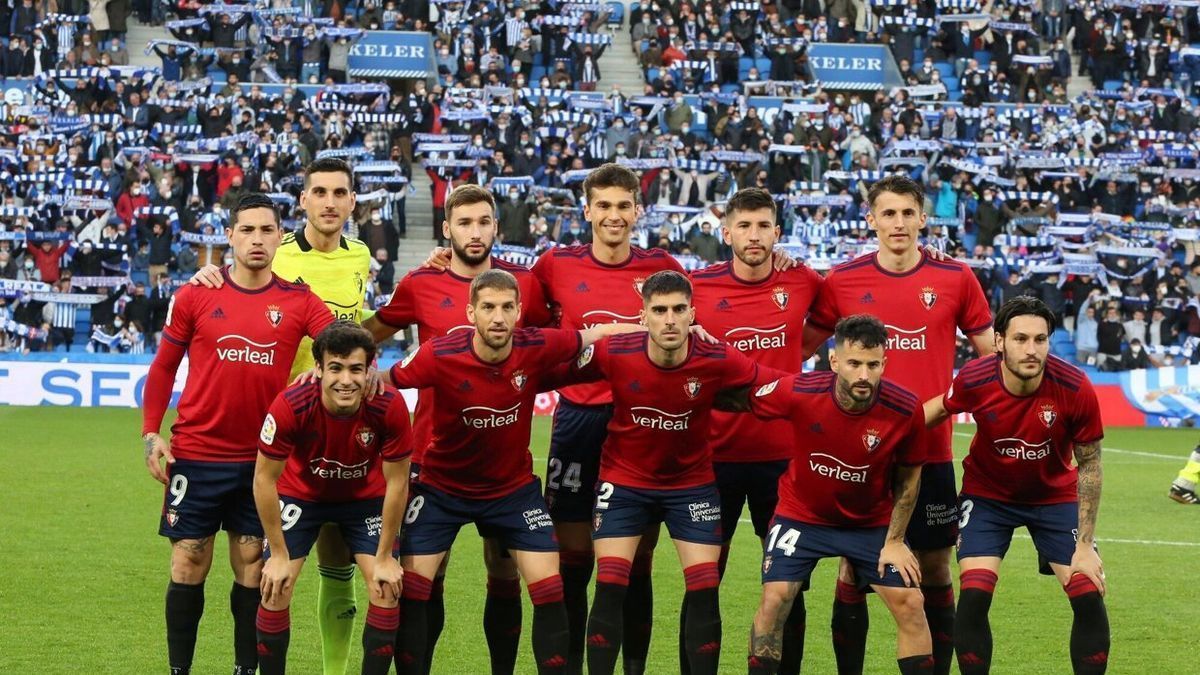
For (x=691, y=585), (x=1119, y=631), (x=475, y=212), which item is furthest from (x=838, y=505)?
(x=1119, y=631)

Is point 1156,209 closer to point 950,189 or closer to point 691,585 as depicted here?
point 950,189

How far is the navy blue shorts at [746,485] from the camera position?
789 centimetres

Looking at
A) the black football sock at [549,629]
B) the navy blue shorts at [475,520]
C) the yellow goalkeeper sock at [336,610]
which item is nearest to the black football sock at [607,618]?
the black football sock at [549,629]

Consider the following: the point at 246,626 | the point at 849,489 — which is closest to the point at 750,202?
the point at 849,489

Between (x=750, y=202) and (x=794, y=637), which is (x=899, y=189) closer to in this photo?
(x=750, y=202)

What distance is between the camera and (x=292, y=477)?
7395mm

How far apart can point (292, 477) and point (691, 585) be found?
1910 mm

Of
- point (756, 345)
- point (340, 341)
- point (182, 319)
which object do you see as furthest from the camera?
point (756, 345)

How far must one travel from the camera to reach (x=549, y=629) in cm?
719

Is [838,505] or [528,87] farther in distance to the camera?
[528,87]

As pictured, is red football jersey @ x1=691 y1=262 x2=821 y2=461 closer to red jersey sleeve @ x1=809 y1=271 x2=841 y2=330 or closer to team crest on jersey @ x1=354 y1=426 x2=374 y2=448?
red jersey sleeve @ x1=809 y1=271 x2=841 y2=330

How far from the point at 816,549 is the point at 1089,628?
128 centimetres

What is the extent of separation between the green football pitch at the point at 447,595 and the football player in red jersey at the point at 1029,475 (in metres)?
1.54

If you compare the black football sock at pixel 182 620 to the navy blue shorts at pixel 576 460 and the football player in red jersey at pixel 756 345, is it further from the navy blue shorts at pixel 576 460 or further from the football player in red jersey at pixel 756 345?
the football player in red jersey at pixel 756 345
